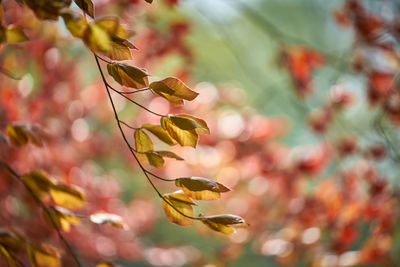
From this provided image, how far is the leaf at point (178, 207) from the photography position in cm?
54

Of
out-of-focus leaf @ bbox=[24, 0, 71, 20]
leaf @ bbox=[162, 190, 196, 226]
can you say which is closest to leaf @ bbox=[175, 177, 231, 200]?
leaf @ bbox=[162, 190, 196, 226]

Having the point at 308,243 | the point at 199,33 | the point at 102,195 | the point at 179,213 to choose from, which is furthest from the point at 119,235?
the point at 199,33

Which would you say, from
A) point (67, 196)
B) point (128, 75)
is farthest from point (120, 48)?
point (67, 196)

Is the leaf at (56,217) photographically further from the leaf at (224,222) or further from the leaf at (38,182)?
the leaf at (224,222)

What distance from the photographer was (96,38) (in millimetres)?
417

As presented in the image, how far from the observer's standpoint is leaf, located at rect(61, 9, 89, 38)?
44 centimetres

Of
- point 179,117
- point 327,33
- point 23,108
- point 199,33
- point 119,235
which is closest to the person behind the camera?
point 179,117

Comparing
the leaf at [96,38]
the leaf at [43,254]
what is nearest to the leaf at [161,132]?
the leaf at [96,38]

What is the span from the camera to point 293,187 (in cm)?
185

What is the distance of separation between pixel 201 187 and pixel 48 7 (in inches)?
10.4

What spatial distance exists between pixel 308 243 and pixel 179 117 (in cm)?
99

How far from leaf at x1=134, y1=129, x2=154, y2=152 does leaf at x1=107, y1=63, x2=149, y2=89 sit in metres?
0.07

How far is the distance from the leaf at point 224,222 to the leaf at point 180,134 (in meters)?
0.10

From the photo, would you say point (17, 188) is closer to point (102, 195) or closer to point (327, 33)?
point (102, 195)
